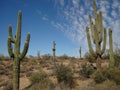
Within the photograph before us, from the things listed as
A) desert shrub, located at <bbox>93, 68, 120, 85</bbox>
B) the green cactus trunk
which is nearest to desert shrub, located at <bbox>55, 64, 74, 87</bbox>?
desert shrub, located at <bbox>93, 68, 120, 85</bbox>

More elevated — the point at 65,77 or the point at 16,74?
the point at 16,74

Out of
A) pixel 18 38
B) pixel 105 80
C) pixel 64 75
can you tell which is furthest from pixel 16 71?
pixel 105 80

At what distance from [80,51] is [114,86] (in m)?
19.6

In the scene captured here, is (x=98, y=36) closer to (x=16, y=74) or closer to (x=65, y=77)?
(x=65, y=77)

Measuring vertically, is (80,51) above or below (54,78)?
above

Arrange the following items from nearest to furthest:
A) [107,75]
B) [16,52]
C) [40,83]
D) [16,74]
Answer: [16,74]
[16,52]
[40,83]
[107,75]

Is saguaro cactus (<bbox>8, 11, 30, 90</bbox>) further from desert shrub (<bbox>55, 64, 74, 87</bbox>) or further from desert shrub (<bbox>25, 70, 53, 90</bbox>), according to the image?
desert shrub (<bbox>55, 64, 74, 87</bbox>)

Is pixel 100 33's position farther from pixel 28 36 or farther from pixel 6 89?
pixel 6 89

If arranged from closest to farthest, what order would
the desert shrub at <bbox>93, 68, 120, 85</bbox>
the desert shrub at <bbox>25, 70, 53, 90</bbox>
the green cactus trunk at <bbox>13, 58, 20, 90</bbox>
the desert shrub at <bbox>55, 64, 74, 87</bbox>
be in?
the green cactus trunk at <bbox>13, 58, 20, 90</bbox>
the desert shrub at <bbox>25, 70, 53, 90</bbox>
the desert shrub at <bbox>93, 68, 120, 85</bbox>
the desert shrub at <bbox>55, 64, 74, 87</bbox>

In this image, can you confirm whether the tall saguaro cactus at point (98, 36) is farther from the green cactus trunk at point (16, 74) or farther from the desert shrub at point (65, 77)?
the green cactus trunk at point (16, 74)

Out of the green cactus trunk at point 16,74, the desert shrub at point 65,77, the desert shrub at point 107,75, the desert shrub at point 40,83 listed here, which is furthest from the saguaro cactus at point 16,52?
the desert shrub at point 107,75

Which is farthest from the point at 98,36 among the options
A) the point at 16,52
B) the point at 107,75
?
the point at 16,52

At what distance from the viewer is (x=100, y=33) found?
53.9ft

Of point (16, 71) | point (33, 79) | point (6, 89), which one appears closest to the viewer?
point (16, 71)
